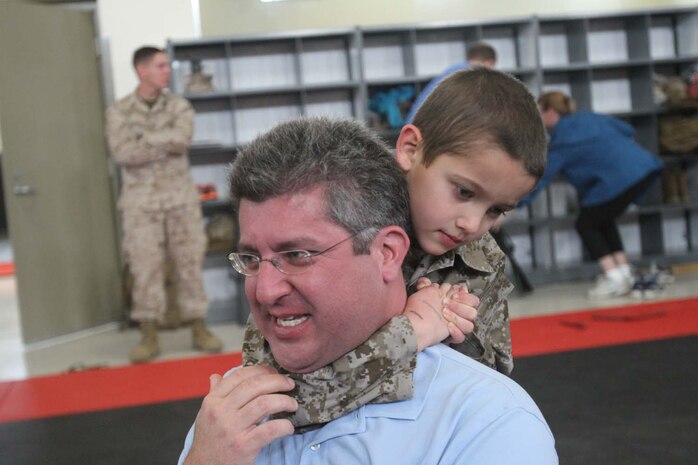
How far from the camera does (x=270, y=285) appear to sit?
3.30 feet

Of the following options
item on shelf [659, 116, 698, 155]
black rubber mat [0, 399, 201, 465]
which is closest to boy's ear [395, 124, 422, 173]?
black rubber mat [0, 399, 201, 465]

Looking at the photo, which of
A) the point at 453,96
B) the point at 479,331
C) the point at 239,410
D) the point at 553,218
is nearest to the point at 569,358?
the point at 479,331

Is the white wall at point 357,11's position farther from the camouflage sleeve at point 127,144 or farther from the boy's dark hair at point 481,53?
the boy's dark hair at point 481,53

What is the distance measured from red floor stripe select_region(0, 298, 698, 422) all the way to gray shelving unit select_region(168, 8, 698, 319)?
2240mm

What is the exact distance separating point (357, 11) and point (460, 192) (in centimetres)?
593

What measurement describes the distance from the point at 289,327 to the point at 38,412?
2.62 m

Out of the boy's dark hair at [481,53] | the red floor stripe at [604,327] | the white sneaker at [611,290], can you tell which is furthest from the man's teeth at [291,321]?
the white sneaker at [611,290]

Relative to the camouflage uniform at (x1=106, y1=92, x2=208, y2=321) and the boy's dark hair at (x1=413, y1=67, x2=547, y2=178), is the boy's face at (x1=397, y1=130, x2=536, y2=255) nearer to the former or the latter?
the boy's dark hair at (x1=413, y1=67, x2=547, y2=178)

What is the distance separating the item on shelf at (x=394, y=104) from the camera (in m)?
6.18

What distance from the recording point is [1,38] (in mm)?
5426

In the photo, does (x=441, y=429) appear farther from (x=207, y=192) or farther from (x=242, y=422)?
(x=207, y=192)

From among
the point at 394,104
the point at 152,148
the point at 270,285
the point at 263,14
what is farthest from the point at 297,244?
the point at 263,14

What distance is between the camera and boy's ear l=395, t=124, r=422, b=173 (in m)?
1.35

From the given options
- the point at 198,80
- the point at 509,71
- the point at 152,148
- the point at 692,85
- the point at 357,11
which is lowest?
the point at 152,148
